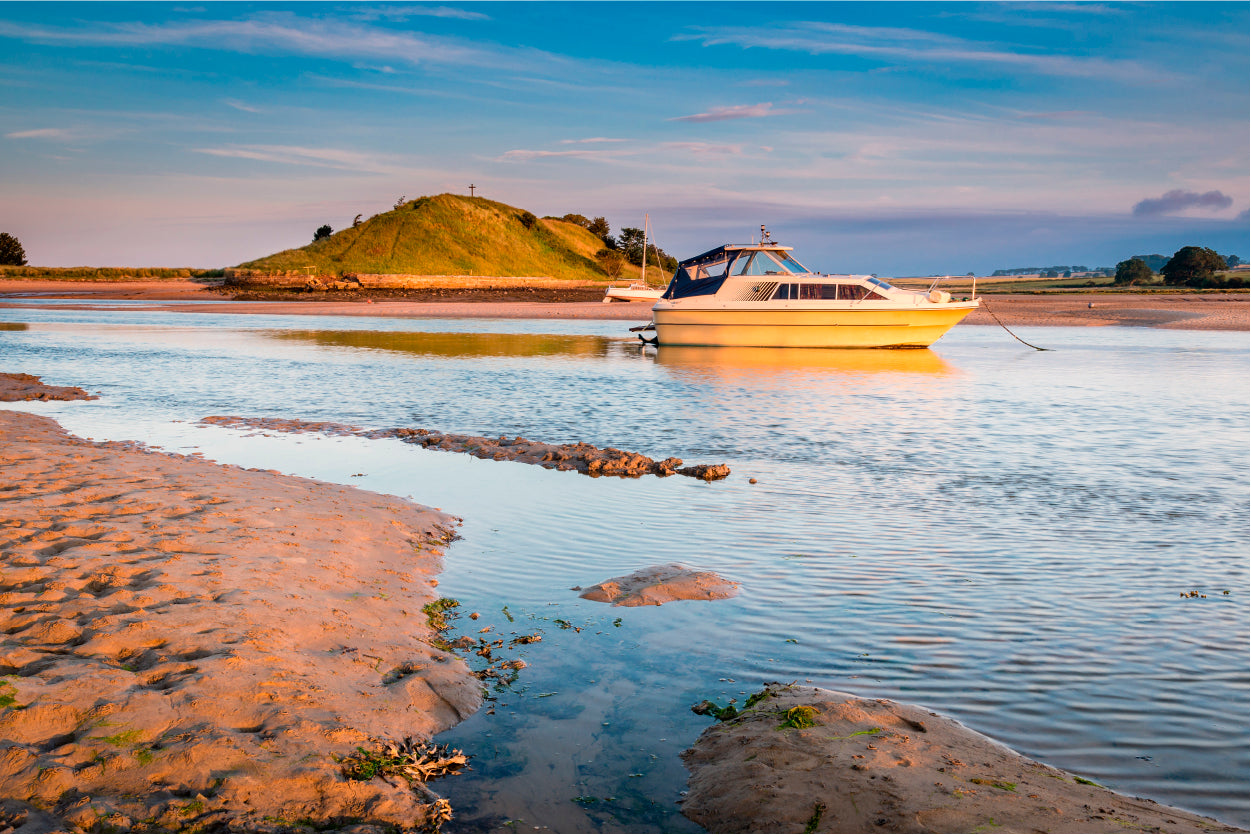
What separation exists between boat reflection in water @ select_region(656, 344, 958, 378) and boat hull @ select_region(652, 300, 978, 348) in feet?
1.50

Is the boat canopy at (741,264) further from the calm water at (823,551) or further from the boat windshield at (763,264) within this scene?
the calm water at (823,551)

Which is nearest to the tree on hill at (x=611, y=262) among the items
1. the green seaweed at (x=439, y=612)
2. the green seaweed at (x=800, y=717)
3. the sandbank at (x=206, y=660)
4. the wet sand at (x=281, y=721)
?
the sandbank at (x=206, y=660)

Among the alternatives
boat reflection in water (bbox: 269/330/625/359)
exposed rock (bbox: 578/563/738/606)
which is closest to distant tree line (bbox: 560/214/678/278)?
boat reflection in water (bbox: 269/330/625/359)

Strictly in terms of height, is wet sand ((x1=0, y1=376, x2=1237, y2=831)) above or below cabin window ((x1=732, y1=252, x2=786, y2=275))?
below

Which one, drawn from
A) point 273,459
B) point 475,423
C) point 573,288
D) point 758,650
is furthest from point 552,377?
point 573,288

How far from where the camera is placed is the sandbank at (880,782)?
12.7ft

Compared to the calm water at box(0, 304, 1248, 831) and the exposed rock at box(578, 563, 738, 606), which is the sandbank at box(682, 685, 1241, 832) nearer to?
the calm water at box(0, 304, 1248, 831)

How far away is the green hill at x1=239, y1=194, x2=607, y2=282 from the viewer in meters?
111

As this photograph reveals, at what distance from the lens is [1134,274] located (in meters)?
106

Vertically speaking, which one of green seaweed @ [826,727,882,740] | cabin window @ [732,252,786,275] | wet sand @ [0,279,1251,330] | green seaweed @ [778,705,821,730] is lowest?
green seaweed @ [826,727,882,740]

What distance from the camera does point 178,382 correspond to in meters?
21.7

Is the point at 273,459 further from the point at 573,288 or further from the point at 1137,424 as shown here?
the point at 573,288

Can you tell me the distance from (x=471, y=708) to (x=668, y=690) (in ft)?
4.23

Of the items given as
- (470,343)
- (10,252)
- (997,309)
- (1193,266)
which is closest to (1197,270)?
(1193,266)
